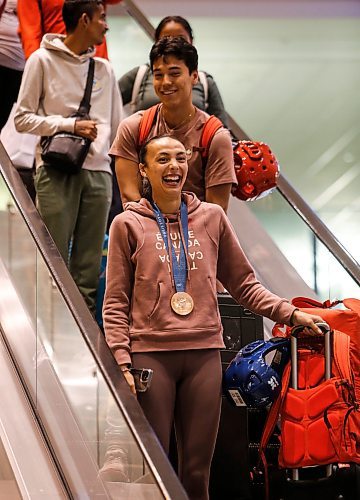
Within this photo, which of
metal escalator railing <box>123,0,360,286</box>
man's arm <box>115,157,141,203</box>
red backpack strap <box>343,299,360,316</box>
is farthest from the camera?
metal escalator railing <box>123,0,360,286</box>

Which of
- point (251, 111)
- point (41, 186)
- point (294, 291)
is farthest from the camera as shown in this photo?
point (251, 111)

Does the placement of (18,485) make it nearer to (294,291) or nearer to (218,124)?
(218,124)

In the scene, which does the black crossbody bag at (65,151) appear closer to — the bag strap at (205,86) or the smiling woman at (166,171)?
the bag strap at (205,86)

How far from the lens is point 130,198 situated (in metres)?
5.35

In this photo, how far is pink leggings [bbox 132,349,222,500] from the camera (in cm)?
452

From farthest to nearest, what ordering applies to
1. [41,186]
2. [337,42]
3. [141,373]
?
[337,42] < [41,186] < [141,373]

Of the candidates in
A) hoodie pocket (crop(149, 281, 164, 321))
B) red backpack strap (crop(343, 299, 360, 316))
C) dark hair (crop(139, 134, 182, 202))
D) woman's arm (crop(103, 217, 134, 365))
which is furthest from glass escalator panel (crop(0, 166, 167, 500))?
red backpack strap (crop(343, 299, 360, 316))

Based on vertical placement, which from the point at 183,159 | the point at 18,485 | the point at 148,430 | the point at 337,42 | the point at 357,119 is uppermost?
the point at 337,42

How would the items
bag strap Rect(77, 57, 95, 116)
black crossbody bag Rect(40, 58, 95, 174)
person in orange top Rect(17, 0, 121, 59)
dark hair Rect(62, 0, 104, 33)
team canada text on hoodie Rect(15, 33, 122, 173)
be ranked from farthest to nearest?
person in orange top Rect(17, 0, 121, 59), dark hair Rect(62, 0, 104, 33), bag strap Rect(77, 57, 95, 116), team canada text on hoodie Rect(15, 33, 122, 173), black crossbody bag Rect(40, 58, 95, 174)

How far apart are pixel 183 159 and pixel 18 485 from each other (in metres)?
1.50

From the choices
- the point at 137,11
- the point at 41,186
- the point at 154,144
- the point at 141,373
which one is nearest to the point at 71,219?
the point at 41,186

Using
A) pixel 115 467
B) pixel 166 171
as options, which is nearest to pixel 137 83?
pixel 166 171

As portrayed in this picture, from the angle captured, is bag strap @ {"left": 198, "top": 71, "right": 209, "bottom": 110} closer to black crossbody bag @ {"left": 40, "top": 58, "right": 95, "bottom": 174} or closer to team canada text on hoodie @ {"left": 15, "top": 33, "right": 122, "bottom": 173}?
team canada text on hoodie @ {"left": 15, "top": 33, "right": 122, "bottom": 173}

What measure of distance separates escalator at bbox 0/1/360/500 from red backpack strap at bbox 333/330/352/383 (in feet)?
3.22
